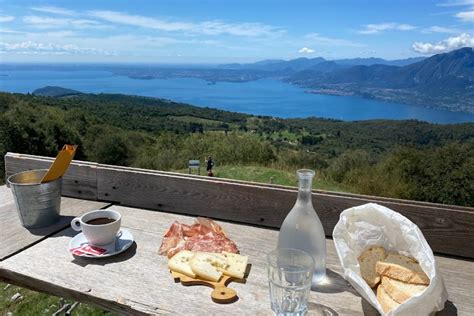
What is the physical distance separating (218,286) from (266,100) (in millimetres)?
146834

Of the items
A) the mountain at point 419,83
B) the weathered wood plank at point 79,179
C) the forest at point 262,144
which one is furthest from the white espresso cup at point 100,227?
→ the mountain at point 419,83

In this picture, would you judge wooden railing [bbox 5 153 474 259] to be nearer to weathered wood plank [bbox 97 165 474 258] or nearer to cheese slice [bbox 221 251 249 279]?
weathered wood plank [bbox 97 165 474 258]

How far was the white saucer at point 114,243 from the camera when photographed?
53.2 inches

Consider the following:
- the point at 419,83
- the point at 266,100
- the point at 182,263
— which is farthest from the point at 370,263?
the point at 419,83

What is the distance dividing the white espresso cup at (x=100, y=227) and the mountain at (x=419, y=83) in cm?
15114

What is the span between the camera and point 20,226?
5.25ft

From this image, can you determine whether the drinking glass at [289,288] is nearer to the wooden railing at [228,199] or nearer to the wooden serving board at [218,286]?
the wooden serving board at [218,286]

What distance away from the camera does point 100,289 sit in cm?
115

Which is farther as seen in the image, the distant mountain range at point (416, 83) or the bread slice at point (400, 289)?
the distant mountain range at point (416, 83)

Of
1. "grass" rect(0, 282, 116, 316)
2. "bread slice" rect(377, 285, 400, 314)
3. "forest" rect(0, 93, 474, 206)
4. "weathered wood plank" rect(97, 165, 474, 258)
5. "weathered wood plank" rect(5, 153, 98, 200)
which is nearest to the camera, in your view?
"bread slice" rect(377, 285, 400, 314)

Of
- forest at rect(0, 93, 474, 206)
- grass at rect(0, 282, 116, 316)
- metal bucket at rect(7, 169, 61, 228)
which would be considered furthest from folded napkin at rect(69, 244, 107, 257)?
forest at rect(0, 93, 474, 206)

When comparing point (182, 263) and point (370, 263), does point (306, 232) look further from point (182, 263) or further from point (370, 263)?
point (182, 263)

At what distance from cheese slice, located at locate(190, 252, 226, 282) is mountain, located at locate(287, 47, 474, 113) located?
151134 millimetres

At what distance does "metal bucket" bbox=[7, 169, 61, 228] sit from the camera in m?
1.54
